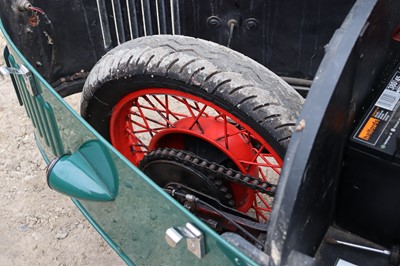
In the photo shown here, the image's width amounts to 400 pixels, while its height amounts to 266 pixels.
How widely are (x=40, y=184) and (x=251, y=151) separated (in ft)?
4.08

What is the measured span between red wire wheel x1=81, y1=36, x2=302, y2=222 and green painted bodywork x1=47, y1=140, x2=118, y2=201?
14.3 inches

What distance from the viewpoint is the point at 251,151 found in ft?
6.31

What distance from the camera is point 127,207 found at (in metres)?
→ 1.47

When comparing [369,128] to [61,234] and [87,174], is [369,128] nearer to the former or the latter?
[87,174]

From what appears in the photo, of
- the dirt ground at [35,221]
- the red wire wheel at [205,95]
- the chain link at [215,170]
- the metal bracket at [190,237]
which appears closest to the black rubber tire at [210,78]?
the red wire wheel at [205,95]

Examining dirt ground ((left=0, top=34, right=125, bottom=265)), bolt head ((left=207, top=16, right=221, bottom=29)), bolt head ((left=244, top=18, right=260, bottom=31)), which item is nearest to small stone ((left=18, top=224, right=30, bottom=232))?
dirt ground ((left=0, top=34, right=125, bottom=265))

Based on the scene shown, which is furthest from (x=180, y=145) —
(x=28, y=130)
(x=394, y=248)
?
(x=28, y=130)

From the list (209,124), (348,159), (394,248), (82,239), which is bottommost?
(82,239)

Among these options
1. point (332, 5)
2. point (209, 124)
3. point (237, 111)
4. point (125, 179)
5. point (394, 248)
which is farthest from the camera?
point (332, 5)

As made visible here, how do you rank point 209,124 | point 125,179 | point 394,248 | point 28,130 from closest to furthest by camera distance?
point 125,179
point 394,248
point 209,124
point 28,130

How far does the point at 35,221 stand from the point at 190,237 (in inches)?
60.1

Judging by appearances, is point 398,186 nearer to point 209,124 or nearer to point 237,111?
point 237,111

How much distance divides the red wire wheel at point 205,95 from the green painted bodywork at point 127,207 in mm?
235

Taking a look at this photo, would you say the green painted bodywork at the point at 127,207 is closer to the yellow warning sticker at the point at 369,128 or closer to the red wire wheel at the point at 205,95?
the red wire wheel at the point at 205,95
